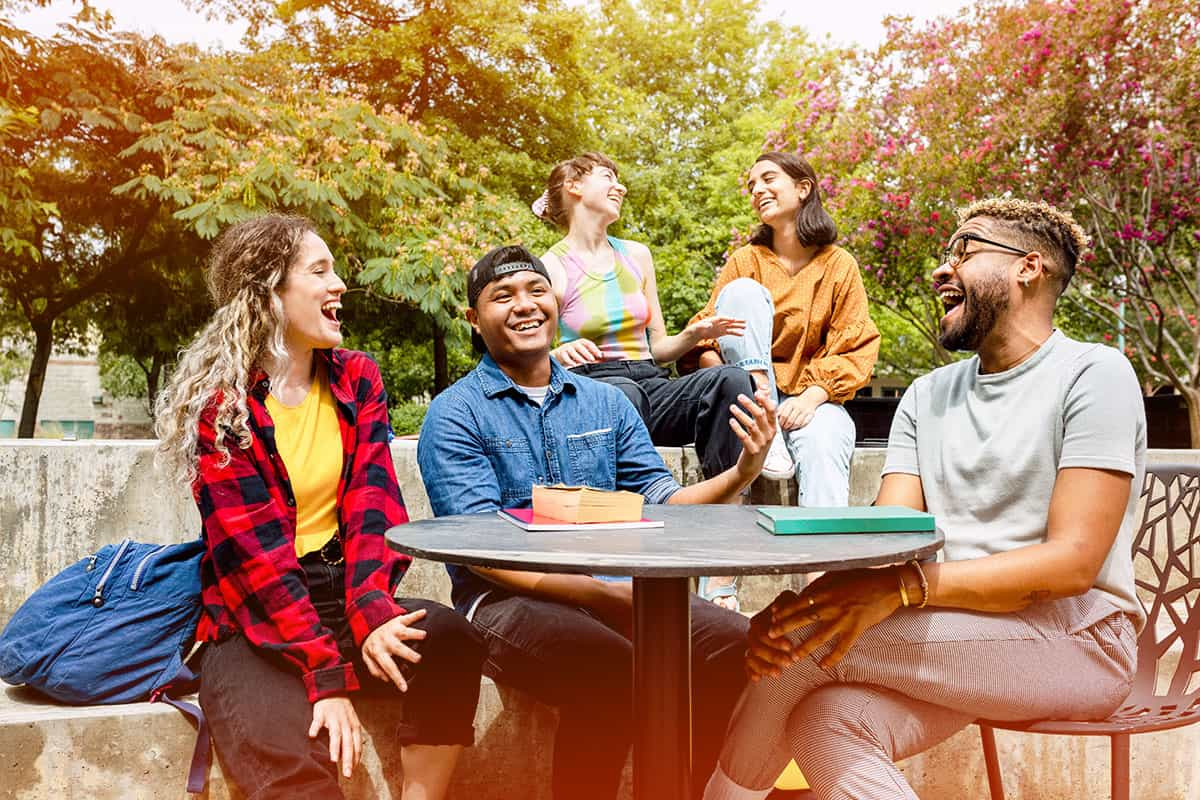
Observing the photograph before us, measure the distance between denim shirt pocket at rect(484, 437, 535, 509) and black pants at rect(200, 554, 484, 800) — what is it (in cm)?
40

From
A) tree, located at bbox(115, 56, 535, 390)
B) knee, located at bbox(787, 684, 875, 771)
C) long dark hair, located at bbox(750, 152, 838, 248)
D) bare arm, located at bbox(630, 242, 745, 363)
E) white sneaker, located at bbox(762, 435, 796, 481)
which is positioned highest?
tree, located at bbox(115, 56, 535, 390)

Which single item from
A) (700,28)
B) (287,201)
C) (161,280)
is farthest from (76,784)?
(700,28)

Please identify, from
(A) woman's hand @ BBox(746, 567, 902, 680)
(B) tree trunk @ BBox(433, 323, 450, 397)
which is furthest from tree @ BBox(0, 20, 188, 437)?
(A) woman's hand @ BBox(746, 567, 902, 680)

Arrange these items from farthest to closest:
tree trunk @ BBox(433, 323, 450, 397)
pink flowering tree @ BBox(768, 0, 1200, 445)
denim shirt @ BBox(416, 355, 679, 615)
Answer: tree trunk @ BBox(433, 323, 450, 397) → pink flowering tree @ BBox(768, 0, 1200, 445) → denim shirt @ BBox(416, 355, 679, 615)

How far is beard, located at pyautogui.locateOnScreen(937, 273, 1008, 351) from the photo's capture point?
245 cm

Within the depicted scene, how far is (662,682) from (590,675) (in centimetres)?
45

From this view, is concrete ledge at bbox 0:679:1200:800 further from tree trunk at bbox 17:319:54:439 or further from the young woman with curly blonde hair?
tree trunk at bbox 17:319:54:439

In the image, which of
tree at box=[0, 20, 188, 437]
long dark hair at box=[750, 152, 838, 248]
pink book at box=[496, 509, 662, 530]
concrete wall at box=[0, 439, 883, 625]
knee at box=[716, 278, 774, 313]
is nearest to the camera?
pink book at box=[496, 509, 662, 530]

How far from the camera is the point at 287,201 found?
12.4m

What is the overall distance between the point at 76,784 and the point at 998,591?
92.3 inches

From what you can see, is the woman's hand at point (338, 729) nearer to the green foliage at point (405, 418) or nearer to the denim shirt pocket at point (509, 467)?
the denim shirt pocket at point (509, 467)

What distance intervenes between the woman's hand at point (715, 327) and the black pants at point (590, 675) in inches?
62.5

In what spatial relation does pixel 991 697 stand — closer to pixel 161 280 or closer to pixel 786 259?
pixel 786 259

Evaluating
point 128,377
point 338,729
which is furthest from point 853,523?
point 128,377
